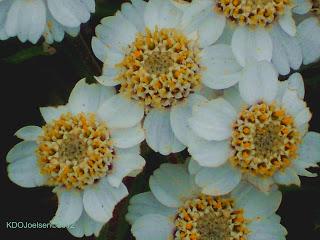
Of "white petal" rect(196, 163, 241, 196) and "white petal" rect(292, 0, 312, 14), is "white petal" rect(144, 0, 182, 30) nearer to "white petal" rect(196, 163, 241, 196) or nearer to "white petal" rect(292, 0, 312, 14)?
"white petal" rect(292, 0, 312, 14)

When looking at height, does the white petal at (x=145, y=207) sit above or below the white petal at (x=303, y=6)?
below

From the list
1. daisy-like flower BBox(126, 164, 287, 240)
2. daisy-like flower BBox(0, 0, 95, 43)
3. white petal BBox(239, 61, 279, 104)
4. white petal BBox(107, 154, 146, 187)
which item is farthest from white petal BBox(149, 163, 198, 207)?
daisy-like flower BBox(0, 0, 95, 43)

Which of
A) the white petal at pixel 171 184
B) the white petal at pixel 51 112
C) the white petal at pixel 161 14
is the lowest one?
the white petal at pixel 171 184

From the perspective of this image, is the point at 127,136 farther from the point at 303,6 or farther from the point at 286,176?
the point at 303,6

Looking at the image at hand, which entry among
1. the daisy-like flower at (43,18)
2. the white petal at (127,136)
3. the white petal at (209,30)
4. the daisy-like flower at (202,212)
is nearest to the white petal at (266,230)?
the daisy-like flower at (202,212)

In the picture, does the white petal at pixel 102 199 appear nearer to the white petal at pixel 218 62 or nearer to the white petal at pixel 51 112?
the white petal at pixel 51 112

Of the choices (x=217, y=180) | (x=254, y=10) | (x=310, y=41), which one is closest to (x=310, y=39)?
(x=310, y=41)
